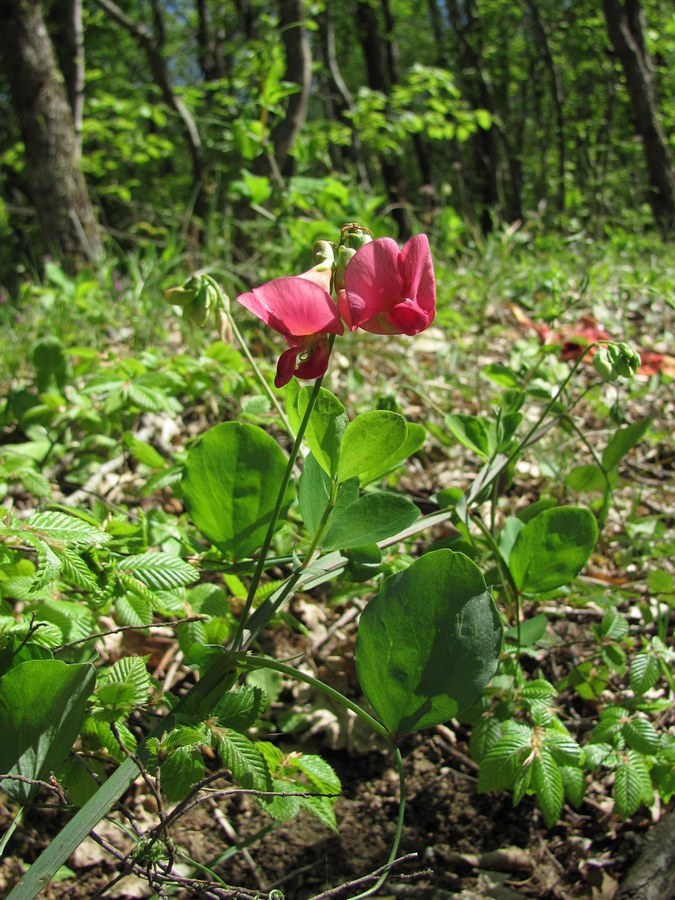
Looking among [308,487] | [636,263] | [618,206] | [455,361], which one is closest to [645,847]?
[308,487]

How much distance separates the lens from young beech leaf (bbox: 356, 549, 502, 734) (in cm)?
79

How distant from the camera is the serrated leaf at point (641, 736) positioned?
1.04m

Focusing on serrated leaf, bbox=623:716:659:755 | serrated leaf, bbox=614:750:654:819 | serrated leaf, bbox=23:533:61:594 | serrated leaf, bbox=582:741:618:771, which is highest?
serrated leaf, bbox=23:533:61:594

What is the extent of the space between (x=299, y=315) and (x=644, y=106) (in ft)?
33.3

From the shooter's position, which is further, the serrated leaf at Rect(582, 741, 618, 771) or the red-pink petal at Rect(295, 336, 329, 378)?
the serrated leaf at Rect(582, 741, 618, 771)

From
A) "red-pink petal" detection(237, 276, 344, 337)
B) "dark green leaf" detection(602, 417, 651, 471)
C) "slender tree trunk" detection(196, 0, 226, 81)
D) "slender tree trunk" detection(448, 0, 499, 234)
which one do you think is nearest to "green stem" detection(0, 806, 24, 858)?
"red-pink petal" detection(237, 276, 344, 337)

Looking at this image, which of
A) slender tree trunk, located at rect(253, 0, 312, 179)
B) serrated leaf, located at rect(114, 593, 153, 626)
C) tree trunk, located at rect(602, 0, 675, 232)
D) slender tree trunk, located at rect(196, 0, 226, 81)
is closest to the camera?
serrated leaf, located at rect(114, 593, 153, 626)

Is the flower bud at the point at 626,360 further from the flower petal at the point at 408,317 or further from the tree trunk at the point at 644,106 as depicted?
the tree trunk at the point at 644,106

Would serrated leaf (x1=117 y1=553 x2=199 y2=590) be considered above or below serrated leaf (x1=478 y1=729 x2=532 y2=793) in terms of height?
above

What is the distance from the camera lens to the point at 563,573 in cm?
111

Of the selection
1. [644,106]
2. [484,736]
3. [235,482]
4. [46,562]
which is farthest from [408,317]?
[644,106]

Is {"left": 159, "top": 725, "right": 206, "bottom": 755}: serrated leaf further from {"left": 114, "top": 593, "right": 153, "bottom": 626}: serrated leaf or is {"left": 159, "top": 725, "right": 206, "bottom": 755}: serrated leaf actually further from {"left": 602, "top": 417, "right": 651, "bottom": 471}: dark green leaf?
{"left": 602, "top": 417, "right": 651, "bottom": 471}: dark green leaf

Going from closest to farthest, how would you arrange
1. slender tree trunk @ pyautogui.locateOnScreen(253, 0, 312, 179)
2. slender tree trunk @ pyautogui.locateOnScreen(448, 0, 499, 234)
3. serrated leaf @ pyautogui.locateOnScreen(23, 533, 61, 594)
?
serrated leaf @ pyautogui.locateOnScreen(23, 533, 61, 594) → slender tree trunk @ pyautogui.locateOnScreen(253, 0, 312, 179) → slender tree trunk @ pyautogui.locateOnScreen(448, 0, 499, 234)

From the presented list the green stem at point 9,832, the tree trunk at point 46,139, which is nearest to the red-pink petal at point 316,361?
the green stem at point 9,832
